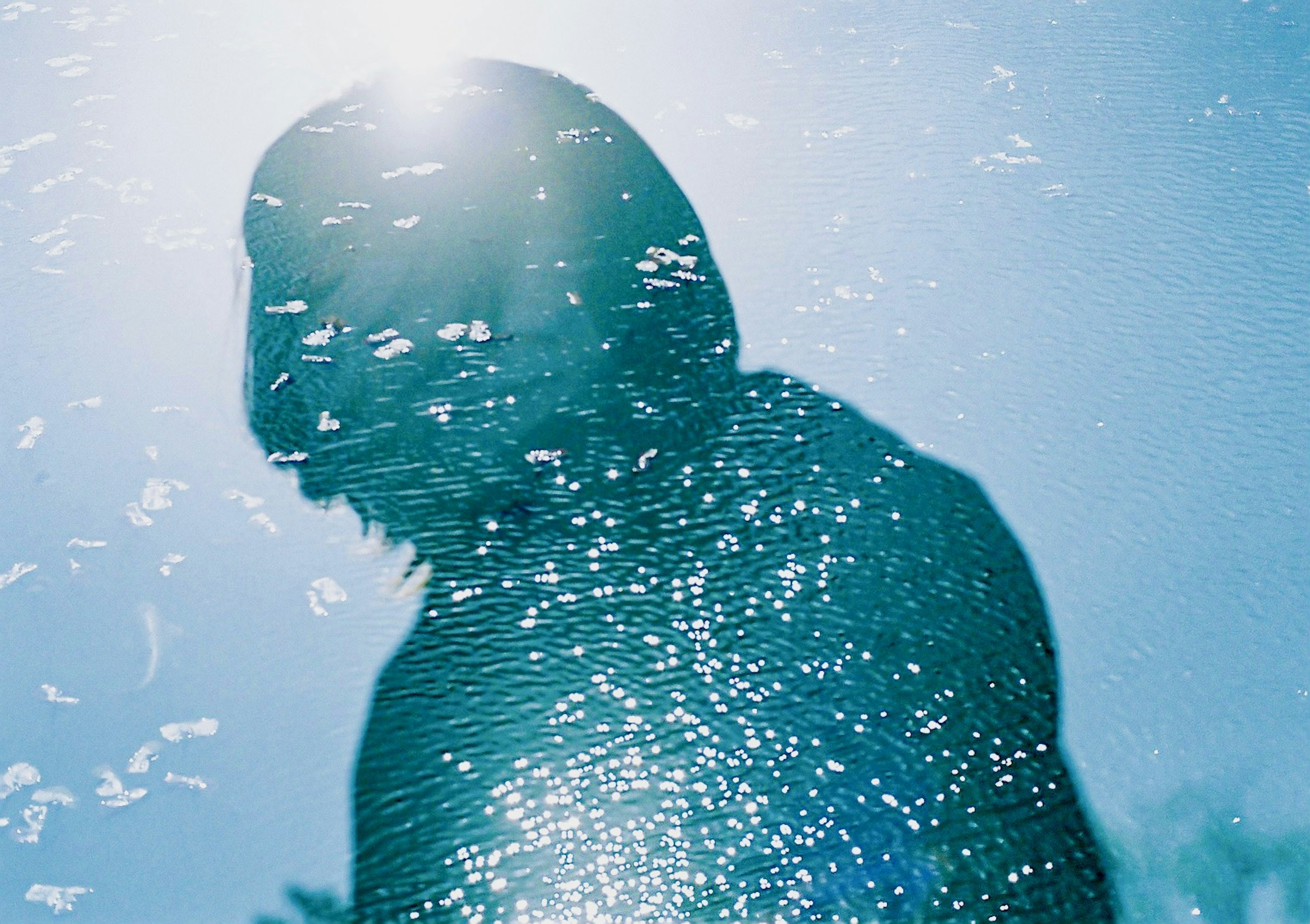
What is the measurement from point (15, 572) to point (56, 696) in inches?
9.7

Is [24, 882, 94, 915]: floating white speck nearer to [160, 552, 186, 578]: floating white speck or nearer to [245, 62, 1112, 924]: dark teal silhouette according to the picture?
[245, 62, 1112, 924]: dark teal silhouette

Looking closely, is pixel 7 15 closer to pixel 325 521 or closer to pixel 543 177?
pixel 543 177

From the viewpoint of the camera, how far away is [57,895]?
1222 mm

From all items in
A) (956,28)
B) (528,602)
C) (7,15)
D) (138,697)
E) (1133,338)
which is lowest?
(138,697)

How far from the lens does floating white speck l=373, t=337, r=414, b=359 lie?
1.83 m

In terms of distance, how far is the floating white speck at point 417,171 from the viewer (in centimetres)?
218

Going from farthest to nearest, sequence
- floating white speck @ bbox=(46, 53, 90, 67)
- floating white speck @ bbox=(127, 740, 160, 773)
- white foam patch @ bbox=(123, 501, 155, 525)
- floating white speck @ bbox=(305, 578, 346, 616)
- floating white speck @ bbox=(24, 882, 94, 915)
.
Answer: floating white speck @ bbox=(46, 53, 90, 67) → white foam patch @ bbox=(123, 501, 155, 525) → floating white speck @ bbox=(305, 578, 346, 616) → floating white speck @ bbox=(127, 740, 160, 773) → floating white speck @ bbox=(24, 882, 94, 915)

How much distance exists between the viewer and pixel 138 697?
1395mm

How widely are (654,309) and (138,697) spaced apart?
3.34ft

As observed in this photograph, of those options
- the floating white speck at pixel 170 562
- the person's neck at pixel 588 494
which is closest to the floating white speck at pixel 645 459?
the person's neck at pixel 588 494

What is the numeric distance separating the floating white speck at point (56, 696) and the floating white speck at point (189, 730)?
134mm

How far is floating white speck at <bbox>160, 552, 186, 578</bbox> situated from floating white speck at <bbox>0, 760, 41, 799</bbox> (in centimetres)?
30

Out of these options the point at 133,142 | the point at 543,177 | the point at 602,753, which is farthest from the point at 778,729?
the point at 133,142

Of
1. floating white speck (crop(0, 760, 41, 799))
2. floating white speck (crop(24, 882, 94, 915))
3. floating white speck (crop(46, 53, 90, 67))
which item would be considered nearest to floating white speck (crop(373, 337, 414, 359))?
floating white speck (crop(0, 760, 41, 799))
